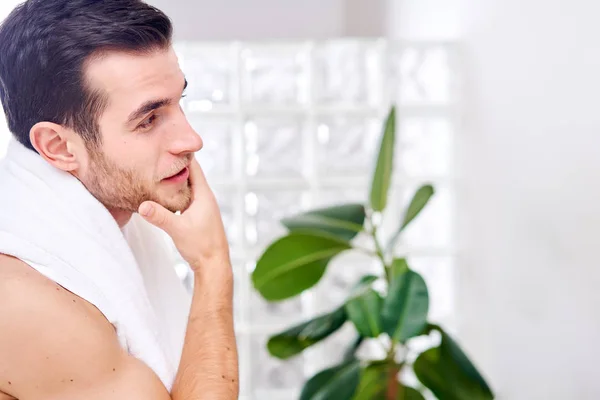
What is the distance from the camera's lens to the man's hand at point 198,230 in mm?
1095

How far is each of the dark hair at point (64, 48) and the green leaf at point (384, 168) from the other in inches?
43.1

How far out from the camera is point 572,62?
2164 mm

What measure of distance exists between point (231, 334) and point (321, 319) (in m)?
1.06

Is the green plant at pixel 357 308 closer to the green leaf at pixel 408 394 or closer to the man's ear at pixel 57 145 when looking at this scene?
the green leaf at pixel 408 394

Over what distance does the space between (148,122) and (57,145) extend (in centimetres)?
11

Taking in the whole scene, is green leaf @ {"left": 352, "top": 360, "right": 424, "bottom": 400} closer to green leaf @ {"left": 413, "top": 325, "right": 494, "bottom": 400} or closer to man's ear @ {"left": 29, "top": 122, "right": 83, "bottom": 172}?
green leaf @ {"left": 413, "top": 325, "right": 494, "bottom": 400}

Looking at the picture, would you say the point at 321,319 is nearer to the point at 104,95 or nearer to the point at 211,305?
the point at 211,305

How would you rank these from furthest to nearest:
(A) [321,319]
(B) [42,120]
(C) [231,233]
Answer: (C) [231,233]
(A) [321,319]
(B) [42,120]

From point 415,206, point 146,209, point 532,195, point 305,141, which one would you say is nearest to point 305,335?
point 415,206

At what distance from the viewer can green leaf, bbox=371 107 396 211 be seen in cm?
207

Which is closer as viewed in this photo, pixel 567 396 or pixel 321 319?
pixel 321 319

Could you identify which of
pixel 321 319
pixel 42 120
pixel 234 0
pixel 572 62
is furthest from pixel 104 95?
pixel 234 0

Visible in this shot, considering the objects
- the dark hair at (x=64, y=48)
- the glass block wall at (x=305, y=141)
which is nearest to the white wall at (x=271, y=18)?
the glass block wall at (x=305, y=141)

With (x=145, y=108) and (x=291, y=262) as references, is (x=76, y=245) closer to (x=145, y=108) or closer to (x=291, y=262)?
(x=145, y=108)
